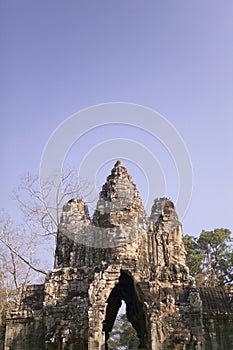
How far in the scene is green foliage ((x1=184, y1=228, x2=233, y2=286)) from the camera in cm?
2700

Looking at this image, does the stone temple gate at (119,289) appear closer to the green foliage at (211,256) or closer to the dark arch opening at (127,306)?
the dark arch opening at (127,306)

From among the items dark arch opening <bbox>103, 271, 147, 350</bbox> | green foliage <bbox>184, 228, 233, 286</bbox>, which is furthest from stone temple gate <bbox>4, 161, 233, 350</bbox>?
green foliage <bbox>184, 228, 233, 286</bbox>

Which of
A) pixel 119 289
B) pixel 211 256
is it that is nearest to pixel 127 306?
pixel 119 289

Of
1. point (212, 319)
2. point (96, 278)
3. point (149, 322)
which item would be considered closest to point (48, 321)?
point (96, 278)

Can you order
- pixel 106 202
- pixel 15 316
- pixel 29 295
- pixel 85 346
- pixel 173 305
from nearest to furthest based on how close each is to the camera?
pixel 85 346 < pixel 173 305 < pixel 15 316 < pixel 29 295 < pixel 106 202

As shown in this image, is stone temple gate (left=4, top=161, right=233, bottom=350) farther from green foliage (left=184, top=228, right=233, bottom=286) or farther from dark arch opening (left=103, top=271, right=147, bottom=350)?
green foliage (left=184, top=228, right=233, bottom=286)

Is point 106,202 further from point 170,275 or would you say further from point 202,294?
point 202,294

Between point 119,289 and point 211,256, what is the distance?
13751 mm

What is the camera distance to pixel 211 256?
28.4m

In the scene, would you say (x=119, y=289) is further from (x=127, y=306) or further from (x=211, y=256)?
(x=211, y=256)

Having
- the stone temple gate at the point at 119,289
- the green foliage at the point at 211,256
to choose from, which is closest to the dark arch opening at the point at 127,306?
the stone temple gate at the point at 119,289

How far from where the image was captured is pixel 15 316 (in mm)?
14164

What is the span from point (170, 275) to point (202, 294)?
1.72m

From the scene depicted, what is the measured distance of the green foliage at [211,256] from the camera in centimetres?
2700
